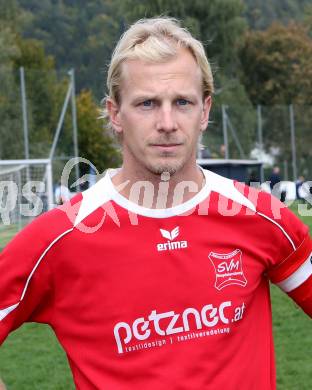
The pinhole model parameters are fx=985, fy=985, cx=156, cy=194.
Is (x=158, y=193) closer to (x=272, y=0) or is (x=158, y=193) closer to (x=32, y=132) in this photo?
(x=32, y=132)

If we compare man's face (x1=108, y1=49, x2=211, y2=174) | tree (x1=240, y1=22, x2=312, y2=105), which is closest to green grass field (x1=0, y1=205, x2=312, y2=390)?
man's face (x1=108, y1=49, x2=211, y2=174)

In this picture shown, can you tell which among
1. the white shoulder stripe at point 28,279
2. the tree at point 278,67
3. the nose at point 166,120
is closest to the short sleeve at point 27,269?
the white shoulder stripe at point 28,279

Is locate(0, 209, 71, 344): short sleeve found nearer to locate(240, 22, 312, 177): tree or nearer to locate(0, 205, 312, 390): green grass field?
locate(0, 205, 312, 390): green grass field

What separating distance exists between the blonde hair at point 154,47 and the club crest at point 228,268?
536 millimetres

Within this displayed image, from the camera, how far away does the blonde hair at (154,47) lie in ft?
10.1

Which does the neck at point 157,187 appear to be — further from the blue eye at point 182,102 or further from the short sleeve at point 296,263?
the short sleeve at point 296,263

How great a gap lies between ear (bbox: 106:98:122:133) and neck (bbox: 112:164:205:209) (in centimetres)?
13

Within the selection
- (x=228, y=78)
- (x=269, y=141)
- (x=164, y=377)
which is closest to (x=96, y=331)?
(x=164, y=377)

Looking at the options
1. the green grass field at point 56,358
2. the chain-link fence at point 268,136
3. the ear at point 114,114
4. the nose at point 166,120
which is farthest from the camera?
the chain-link fence at point 268,136

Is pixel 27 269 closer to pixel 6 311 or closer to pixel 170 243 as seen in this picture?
pixel 6 311

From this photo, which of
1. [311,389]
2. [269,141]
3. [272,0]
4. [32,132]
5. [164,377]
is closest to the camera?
[164,377]

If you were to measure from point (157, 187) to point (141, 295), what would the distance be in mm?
351

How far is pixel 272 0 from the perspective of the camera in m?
114

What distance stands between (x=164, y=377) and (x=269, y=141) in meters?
42.0
